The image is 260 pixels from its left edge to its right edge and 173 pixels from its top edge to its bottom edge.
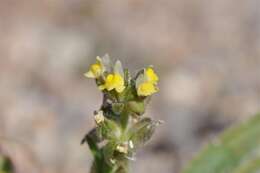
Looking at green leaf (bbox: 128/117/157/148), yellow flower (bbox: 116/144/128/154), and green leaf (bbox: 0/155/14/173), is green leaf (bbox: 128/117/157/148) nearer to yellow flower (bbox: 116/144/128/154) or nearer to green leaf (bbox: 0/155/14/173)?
yellow flower (bbox: 116/144/128/154)

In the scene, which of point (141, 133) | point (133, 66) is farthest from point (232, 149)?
point (133, 66)

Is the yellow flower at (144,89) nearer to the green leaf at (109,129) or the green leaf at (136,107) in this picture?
the green leaf at (136,107)

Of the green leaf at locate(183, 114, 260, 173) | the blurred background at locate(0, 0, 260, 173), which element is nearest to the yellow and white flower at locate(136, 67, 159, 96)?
the green leaf at locate(183, 114, 260, 173)

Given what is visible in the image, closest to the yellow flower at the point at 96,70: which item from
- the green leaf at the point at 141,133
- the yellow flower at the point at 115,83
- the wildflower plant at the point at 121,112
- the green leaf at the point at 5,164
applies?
the wildflower plant at the point at 121,112

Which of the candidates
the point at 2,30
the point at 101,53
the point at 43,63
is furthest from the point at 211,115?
the point at 2,30

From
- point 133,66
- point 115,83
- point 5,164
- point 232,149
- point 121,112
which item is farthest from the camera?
point 133,66

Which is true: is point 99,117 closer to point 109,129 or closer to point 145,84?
point 109,129
